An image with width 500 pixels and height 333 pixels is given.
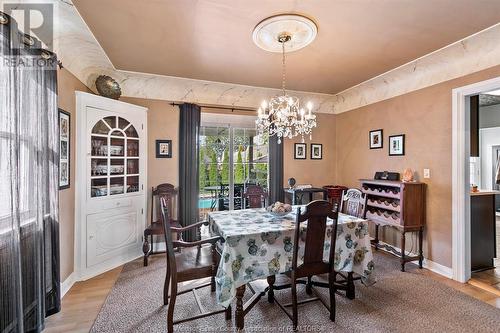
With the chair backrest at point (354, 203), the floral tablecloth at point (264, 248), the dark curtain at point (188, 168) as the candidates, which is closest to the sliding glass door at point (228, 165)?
the dark curtain at point (188, 168)

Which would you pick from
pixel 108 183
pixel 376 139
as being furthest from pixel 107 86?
pixel 376 139

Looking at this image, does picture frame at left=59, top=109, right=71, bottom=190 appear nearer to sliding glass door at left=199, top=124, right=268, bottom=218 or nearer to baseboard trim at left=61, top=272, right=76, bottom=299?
baseboard trim at left=61, top=272, right=76, bottom=299

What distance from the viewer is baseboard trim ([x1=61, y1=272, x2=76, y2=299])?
2.66 meters

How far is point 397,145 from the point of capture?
12.4ft

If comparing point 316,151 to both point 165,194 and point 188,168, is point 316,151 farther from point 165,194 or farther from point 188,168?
point 165,194

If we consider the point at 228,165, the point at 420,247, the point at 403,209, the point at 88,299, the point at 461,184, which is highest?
the point at 228,165

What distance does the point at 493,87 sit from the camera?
2.64 meters

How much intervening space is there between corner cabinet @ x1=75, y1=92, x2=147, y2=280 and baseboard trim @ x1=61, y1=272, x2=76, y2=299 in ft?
0.24

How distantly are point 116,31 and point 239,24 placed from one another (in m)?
1.25

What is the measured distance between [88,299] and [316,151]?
4.11 metres

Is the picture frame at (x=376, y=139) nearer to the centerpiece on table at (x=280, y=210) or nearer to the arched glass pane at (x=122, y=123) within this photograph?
the centerpiece on table at (x=280, y=210)

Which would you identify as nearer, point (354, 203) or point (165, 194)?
point (354, 203)

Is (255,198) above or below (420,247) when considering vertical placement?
above

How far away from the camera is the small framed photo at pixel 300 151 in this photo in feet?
15.6
